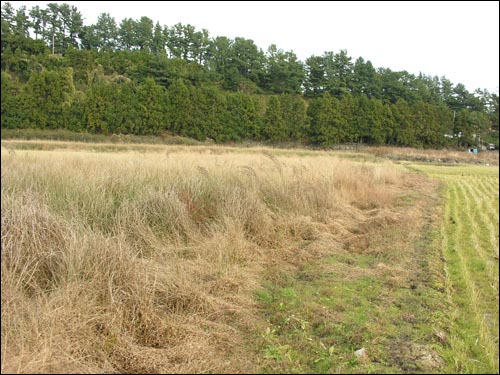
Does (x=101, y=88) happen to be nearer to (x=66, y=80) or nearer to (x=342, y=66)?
(x=66, y=80)

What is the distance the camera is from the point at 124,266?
368cm

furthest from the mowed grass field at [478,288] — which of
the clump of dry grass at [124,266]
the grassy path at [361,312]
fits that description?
the clump of dry grass at [124,266]

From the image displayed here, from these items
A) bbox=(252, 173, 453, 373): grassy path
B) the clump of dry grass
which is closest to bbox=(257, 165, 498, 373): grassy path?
bbox=(252, 173, 453, 373): grassy path

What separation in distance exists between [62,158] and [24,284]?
1604mm

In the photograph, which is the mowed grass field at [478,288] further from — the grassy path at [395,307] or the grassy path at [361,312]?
the grassy path at [361,312]

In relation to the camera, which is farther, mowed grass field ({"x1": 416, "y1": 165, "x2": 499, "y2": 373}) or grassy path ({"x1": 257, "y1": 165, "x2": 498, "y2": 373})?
grassy path ({"x1": 257, "y1": 165, "x2": 498, "y2": 373})

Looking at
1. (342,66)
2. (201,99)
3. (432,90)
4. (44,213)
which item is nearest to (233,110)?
(201,99)

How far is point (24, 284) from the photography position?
3.32m

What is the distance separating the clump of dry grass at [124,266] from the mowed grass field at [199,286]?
18 mm

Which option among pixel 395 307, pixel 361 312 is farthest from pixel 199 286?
pixel 395 307

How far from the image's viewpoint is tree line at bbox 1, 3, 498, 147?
10.2 ft

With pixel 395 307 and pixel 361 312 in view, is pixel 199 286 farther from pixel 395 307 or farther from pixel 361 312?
pixel 395 307

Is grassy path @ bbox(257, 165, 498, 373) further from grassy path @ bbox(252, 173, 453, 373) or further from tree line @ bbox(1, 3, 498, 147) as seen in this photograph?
tree line @ bbox(1, 3, 498, 147)

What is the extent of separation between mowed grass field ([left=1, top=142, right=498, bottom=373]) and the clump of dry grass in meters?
0.02
